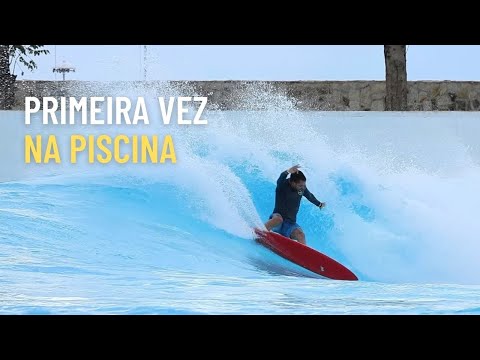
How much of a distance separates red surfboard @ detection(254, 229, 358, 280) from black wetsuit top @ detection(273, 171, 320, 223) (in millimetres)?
493

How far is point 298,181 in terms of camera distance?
9.96m

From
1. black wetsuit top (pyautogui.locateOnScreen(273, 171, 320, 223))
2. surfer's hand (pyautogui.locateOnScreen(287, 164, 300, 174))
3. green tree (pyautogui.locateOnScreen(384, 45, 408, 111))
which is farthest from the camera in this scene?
green tree (pyautogui.locateOnScreen(384, 45, 408, 111))

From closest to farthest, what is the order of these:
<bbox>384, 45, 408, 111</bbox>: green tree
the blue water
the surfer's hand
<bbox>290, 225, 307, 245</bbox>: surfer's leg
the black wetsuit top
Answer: the blue water → <bbox>290, 225, 307, 245</bbox>: surfer's leg → the black wetsuit top → the surfer's hand → <bbox>384, 45, 408, 111</bbox>: green tree

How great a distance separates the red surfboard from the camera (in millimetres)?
9172

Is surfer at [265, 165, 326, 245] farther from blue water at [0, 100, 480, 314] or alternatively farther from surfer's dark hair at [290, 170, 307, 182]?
blue water at [0, 100, 480, 314]

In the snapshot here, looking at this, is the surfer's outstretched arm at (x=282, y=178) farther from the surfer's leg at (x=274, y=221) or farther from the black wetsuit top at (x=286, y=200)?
the surfer's leg at (x=274, y=221)

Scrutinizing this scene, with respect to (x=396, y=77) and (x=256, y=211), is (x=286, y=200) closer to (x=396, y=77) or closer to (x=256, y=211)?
(x=256, y=211)

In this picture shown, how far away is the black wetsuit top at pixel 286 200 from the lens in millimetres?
9898

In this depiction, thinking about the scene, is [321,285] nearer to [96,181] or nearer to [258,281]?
[258,281]

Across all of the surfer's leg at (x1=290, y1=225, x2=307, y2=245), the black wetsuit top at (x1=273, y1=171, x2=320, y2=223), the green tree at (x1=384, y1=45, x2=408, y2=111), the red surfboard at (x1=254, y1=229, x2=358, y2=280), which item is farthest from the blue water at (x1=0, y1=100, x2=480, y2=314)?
the green tree at (x1=384, y1=45, x2=408, y2=111)

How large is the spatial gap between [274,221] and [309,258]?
2.45 feet

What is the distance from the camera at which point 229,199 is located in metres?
10.4
